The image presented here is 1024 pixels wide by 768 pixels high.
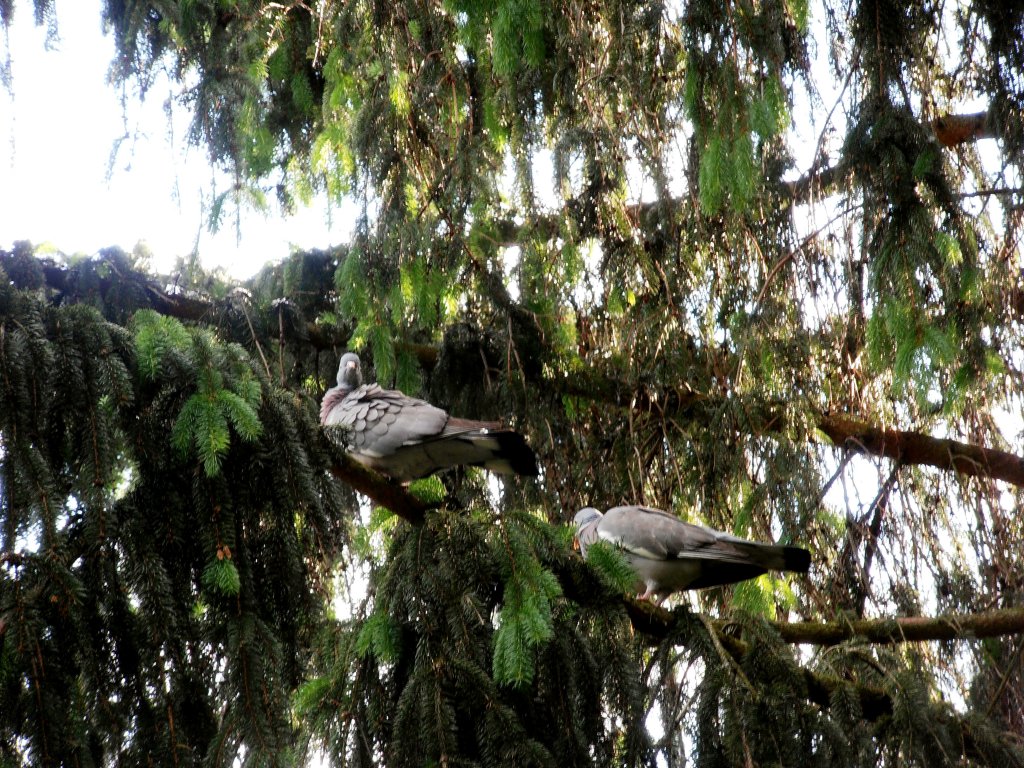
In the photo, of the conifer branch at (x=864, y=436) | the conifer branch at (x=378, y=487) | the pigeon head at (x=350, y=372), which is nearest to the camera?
the conifer branch at (x=378, y=487)

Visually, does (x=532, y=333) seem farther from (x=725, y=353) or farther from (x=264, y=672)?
(x=264, y=672)

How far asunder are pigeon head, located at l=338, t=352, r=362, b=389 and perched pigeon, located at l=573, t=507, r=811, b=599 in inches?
59.0

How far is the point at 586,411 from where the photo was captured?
5766mm

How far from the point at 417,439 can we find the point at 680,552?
4.09 feet

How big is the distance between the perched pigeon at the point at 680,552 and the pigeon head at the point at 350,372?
4.92 feet

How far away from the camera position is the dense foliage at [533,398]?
2.58 m

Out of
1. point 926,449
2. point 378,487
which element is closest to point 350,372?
point 378,487

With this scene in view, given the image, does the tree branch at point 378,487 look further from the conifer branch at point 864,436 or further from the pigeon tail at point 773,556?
the conifer branch at point 864,436

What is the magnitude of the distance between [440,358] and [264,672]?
315 centimetres

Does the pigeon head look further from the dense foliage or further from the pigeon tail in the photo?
the pigeon tail

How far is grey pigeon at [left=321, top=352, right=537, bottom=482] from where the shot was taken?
4492mm

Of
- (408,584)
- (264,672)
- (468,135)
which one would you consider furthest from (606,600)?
(468,135)

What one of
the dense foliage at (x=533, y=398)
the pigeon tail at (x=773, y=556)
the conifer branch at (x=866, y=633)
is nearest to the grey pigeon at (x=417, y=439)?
the dense foliage at (x=533, y=398)

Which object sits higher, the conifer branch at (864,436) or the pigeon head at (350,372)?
the pigeon head at (350,372)
